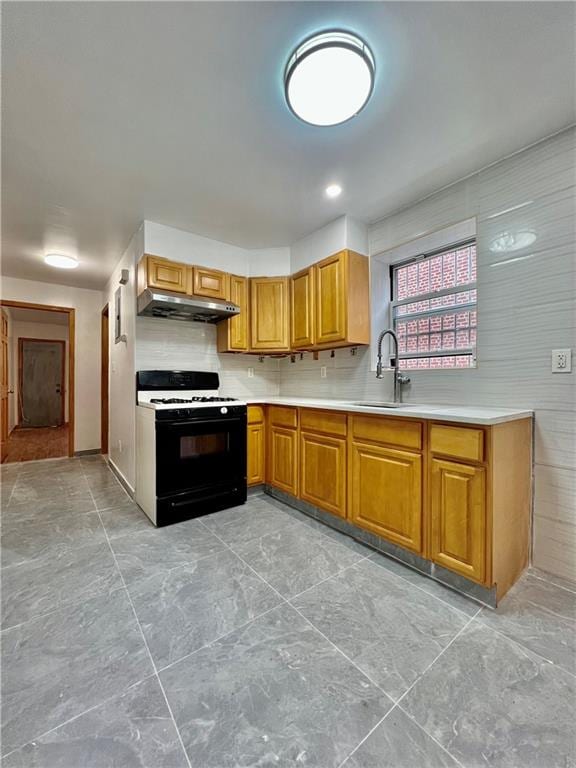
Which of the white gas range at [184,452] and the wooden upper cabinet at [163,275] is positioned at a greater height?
the wooden upper cabinet at [163,275]

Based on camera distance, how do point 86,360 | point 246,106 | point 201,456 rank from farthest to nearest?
point 86,360
point 201,456
point 246,106

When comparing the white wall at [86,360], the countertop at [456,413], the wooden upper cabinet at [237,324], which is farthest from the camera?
the white wall at [86,360]

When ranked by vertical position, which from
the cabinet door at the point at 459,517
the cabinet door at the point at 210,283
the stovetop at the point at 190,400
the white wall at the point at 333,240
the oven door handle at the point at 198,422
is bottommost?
the cabinet door at the point at 459,517

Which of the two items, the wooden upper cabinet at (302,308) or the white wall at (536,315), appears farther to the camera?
the wooden upper cabinet at (302,308)

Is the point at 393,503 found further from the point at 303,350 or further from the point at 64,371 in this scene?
the point at 64,371

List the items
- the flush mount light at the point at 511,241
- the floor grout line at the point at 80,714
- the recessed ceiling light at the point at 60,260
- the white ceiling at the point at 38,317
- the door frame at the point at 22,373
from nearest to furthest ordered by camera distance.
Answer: the floor grout line at the point at 80,714 → the flush mount light at the point at 511,241 → the recessed ceiling light at the point at 60,260 → the white ceiling at the point at 38,317 → the door frame at the point at 22,373

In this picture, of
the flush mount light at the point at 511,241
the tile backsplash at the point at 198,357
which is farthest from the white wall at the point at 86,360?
the flush mount light at the point at 511,241

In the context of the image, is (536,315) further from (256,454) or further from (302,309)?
(256,454)

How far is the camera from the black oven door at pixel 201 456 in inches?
95.9

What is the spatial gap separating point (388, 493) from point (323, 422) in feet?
2.27

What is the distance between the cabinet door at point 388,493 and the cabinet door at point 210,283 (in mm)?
1899

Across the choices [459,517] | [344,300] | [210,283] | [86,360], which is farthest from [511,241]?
[86,360]

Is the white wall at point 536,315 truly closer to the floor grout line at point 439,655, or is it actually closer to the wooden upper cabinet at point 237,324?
the floor grout line at point 439,655

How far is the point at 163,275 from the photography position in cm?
271
